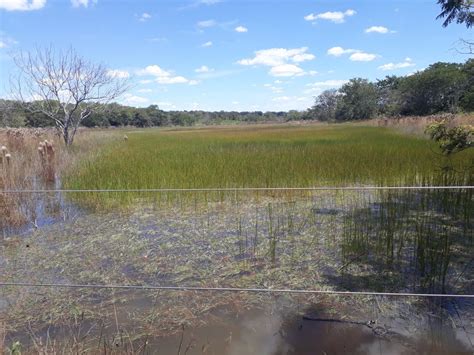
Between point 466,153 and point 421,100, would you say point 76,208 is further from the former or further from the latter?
point 421,100

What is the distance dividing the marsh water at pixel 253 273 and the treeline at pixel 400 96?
7347 mm

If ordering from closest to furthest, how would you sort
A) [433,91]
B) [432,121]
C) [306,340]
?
[306,340] → [432,121] → [433,91]

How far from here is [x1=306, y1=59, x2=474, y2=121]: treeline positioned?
34750 mm

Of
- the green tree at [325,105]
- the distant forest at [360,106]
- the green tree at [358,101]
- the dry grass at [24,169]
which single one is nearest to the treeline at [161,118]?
the distant forest at [360,106]

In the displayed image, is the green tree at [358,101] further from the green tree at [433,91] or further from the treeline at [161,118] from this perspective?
the treeline at [161,118]

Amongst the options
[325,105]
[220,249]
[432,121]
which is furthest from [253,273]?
[325,105]

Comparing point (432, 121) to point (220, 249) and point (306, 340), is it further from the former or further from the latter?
point (306, 340)

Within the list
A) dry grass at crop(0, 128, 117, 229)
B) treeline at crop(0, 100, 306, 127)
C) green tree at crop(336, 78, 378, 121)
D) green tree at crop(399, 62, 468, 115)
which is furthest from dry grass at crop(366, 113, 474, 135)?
treeline at crop(0, 100, 306, 127)

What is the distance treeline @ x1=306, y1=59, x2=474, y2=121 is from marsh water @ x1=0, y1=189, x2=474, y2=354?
735cm

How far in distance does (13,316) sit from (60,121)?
483 inches

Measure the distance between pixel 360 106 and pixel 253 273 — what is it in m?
50.6

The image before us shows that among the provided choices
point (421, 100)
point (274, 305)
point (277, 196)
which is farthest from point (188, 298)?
point (421, 100)

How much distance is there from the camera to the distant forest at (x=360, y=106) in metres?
18.4

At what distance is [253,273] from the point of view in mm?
3525
